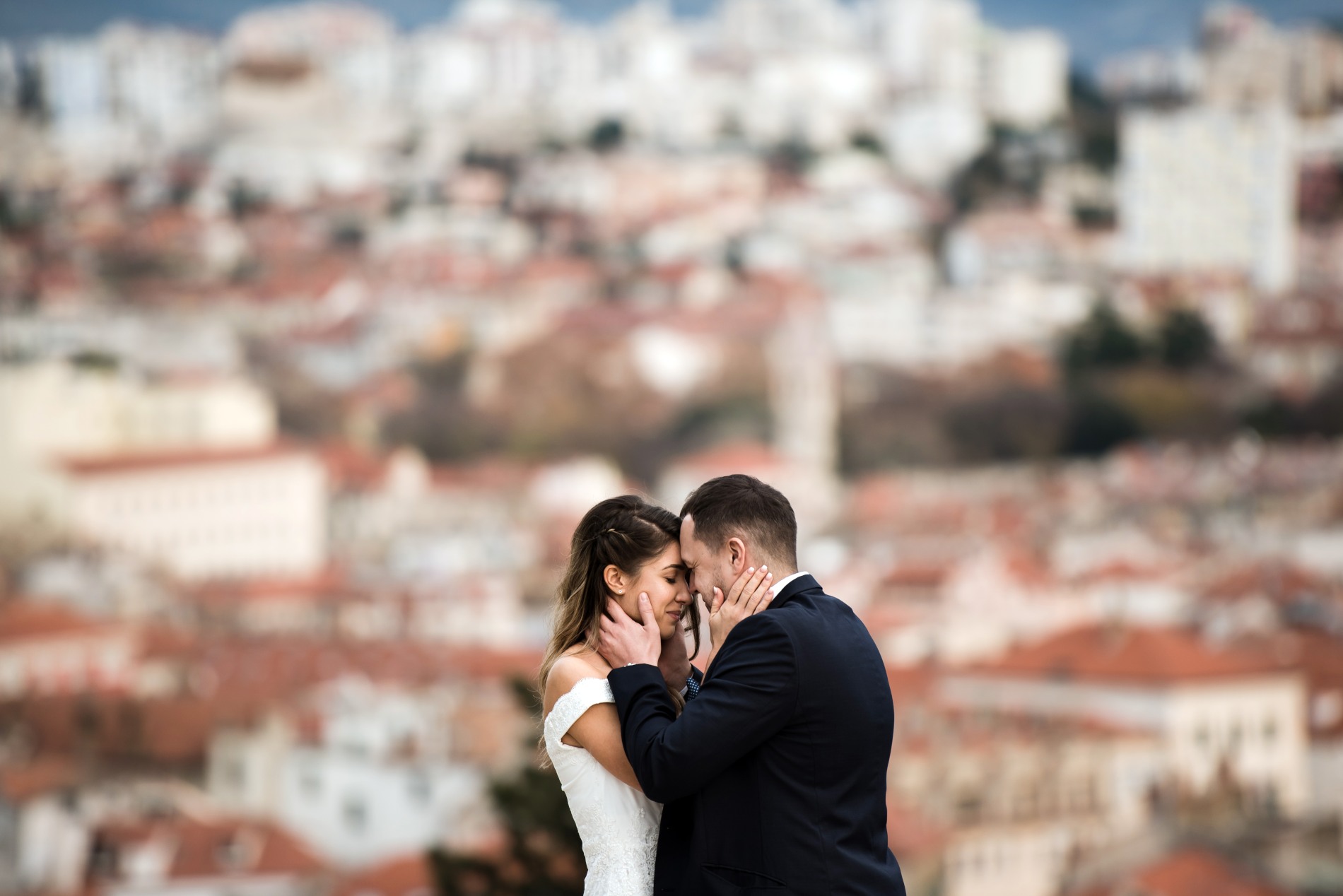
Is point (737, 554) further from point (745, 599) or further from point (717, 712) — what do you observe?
point (717, 712)

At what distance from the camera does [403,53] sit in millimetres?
70500

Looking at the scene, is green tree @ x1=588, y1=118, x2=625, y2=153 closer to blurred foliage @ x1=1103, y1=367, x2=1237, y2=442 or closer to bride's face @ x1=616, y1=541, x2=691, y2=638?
blurred foliage @ x1=1103, y1=367, x2=1237, y2=442

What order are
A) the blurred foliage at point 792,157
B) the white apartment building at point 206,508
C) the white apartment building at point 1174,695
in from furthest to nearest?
the blurred foliage at point 792,157
the white apartment building at point 206,508
the white apartment building at point 1174,695

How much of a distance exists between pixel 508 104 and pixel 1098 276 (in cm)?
2496

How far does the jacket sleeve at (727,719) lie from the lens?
1.34 metres

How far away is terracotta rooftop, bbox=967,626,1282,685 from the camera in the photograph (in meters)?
20.2

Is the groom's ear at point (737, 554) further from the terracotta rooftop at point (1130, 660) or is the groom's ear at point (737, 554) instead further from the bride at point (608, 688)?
the terracotta rooftop at point (1130, 660)

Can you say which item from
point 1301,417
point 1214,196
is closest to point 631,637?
point 1301,417

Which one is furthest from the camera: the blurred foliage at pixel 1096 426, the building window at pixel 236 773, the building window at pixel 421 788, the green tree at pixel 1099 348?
the green tree at pixel 1099 348

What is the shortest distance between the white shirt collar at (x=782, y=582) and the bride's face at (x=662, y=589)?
99 mm

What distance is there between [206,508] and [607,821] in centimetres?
3572

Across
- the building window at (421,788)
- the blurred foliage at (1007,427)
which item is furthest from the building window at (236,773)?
the blurred foliage at (1007,427)

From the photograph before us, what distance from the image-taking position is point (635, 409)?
41531mm

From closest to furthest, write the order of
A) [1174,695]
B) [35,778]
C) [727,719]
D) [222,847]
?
[727,719], [222,847], [35,778], [1174,695]
